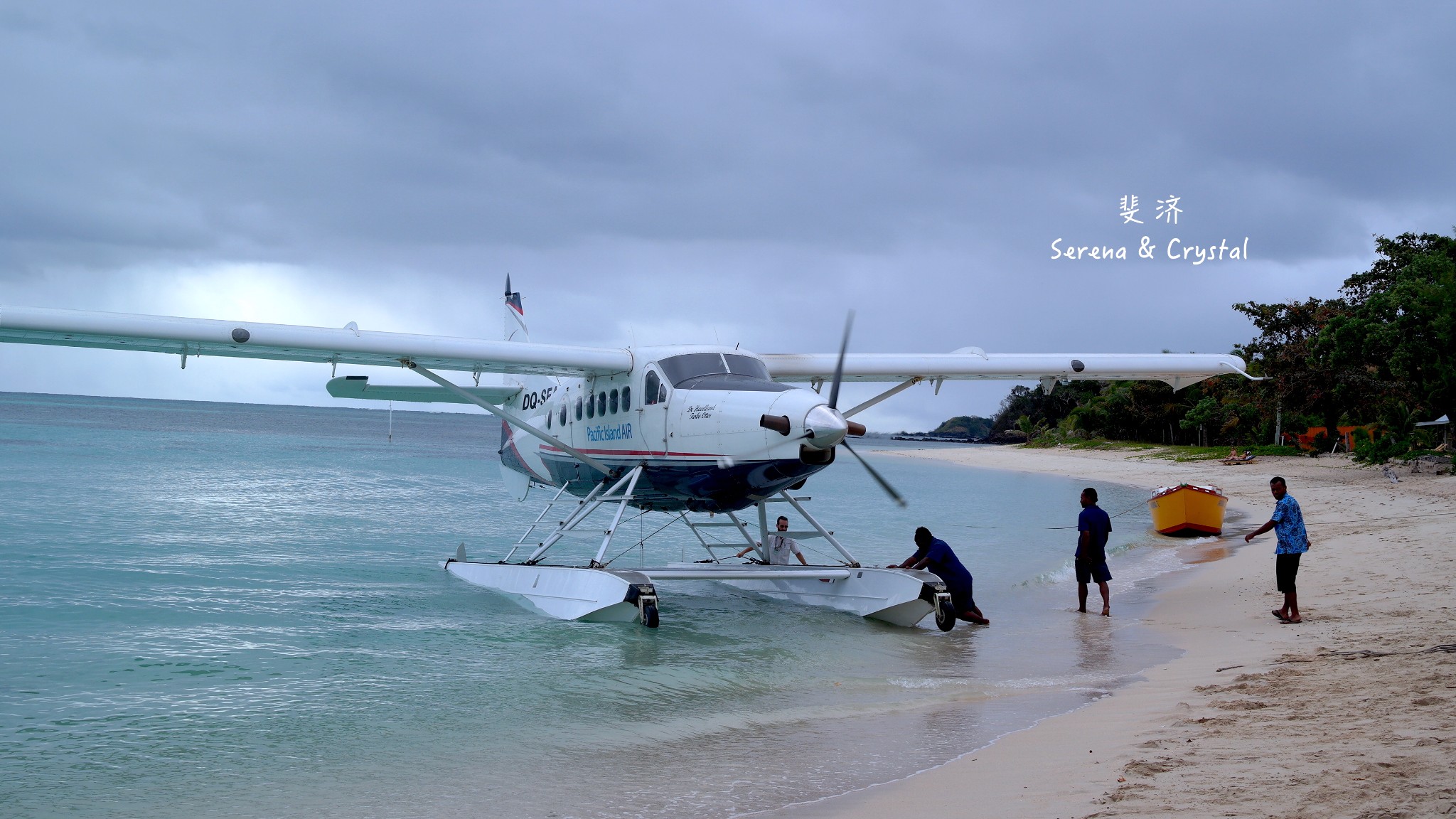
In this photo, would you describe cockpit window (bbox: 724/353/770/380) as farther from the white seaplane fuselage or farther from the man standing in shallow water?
the man standing in shallow water

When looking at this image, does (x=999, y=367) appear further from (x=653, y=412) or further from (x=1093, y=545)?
(x=653, y=412)

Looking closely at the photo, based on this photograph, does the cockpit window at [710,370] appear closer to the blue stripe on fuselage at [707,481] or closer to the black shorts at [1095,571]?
the blue stripe on fuselage at [707,481]

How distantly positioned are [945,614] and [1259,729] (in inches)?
186

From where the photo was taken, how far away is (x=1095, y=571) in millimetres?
10328

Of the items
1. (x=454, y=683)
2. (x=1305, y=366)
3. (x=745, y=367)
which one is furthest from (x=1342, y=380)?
(x=454, y=683)

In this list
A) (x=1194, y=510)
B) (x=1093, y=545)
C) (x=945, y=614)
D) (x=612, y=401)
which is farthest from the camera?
(x=1194, y=510)

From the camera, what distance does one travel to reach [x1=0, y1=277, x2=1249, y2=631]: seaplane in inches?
359

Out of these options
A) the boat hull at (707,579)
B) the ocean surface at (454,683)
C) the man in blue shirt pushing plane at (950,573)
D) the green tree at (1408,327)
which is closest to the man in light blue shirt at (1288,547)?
the ocean surface at (454,683)

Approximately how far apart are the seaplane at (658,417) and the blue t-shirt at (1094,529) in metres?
1.70

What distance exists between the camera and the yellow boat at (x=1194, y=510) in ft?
66.0

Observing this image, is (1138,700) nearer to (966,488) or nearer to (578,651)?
(578,651)

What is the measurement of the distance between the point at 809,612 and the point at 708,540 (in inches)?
408

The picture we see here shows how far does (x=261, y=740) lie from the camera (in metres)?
6.09

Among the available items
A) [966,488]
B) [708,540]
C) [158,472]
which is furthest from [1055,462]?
[158,472]
